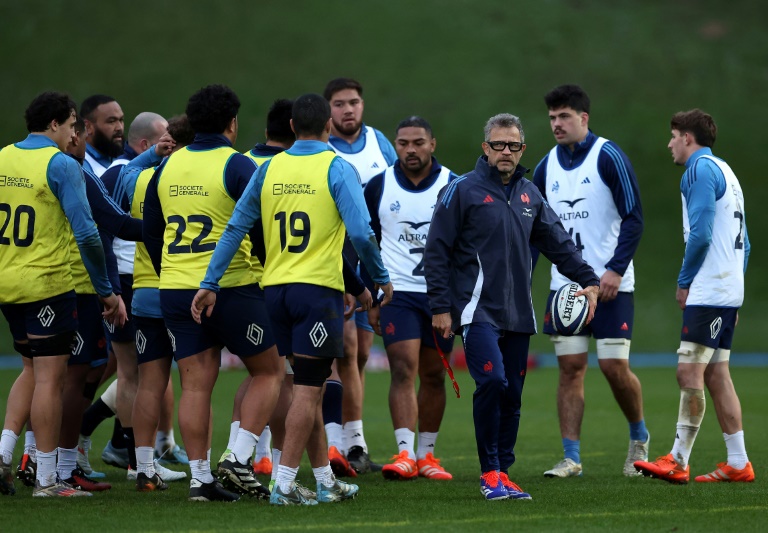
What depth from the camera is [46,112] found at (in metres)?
7.31

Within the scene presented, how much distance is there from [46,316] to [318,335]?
1.82 meters

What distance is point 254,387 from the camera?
7039 mm

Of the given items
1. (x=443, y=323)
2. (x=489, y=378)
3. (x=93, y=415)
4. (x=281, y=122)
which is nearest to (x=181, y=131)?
(x=281, y=122)

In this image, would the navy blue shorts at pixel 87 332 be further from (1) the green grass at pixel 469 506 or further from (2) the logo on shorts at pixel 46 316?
(1) the green grass at pixel 469 506

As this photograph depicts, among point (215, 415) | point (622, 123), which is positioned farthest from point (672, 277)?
point (215, 415)

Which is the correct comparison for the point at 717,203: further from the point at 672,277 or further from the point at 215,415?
the point at 672,277

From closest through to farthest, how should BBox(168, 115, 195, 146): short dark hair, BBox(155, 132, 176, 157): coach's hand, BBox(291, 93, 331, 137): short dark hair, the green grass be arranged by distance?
the green grass < BBox(291, 93, 331, 137): short dark hair < BBox(168, 115, 195, 146): short dark hair < BBox(155, 132, 176, 157): coach's hand

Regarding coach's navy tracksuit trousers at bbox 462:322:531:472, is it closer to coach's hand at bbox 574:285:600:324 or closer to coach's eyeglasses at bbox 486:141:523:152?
coach's hand at bbox 574:285:600:324

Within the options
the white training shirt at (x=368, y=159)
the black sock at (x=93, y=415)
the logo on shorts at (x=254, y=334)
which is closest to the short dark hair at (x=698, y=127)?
the white training shirt at (x=368, y=159)

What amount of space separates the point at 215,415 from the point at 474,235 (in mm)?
7030

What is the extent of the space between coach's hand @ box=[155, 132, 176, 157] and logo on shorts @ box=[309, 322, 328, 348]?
217 cm

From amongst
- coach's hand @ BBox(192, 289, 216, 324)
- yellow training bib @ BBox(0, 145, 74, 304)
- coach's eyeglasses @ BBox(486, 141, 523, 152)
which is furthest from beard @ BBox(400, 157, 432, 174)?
yellow training bib @ BBox(0, 145, 74, 304)

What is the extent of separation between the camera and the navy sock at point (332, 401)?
8703 millimetres

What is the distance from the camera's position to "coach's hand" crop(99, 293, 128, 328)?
7.39 m
